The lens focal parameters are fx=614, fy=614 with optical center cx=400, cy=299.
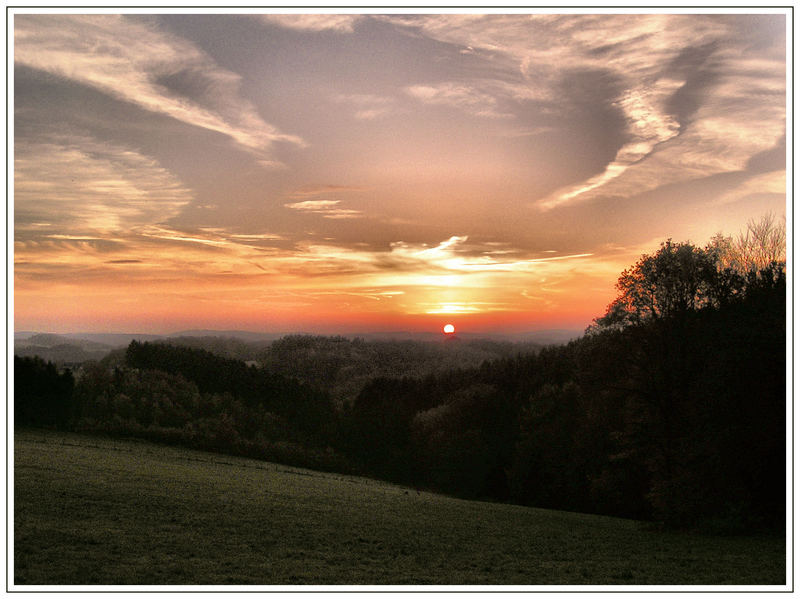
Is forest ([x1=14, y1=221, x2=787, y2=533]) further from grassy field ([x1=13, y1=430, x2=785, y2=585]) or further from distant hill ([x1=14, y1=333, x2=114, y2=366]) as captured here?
grassy field ([x1=13, y1=430, x2=785, y2=585])

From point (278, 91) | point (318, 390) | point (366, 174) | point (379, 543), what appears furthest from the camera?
point (318, 390)

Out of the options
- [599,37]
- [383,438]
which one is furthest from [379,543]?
[383,438]

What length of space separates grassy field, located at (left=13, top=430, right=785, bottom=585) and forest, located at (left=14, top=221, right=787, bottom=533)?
131 inches

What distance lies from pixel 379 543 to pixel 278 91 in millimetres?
15510

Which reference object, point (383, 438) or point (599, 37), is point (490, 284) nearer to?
point (599, 37)

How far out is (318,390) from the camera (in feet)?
251

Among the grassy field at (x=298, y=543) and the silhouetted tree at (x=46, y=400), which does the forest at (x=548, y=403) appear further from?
the grassy field at (x=298, y=543)

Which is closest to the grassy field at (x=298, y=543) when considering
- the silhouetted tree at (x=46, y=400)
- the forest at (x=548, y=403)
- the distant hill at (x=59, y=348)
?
the forest at (x=548, y=403)

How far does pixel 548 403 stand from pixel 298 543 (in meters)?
39.1

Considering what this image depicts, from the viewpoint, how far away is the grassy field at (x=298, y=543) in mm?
14148

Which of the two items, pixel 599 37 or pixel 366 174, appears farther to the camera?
pixel 366 174

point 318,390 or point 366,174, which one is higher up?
point 366,174

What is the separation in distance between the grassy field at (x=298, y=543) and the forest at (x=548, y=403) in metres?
3.33

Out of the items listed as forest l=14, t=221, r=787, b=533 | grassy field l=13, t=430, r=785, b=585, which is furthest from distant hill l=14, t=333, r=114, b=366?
grassy field l=13, t=430, r=785, b=585
